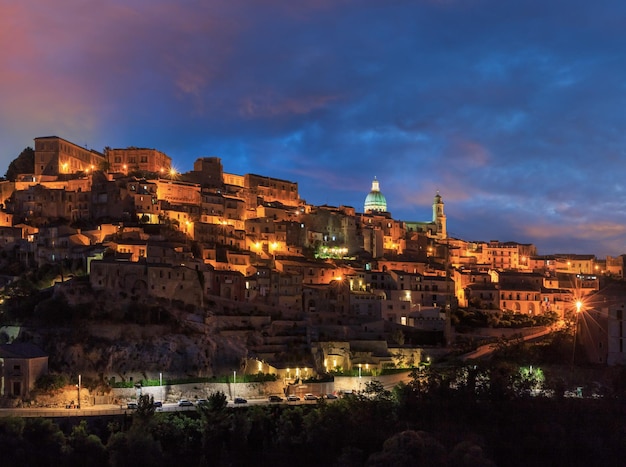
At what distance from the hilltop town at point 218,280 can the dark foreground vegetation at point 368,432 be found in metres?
5.73

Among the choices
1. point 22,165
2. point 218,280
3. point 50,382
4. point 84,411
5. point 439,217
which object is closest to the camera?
point 84,411

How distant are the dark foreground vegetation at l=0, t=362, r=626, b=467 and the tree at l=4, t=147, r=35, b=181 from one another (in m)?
35.4

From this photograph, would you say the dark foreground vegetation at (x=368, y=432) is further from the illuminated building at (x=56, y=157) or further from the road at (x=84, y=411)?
the illuminated building at (x=56, y=157)

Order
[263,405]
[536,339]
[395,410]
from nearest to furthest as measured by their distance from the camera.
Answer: [395,410] → [263,405] → [536,339]

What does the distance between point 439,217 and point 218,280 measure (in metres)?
44.3

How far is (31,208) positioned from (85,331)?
62.8 feet

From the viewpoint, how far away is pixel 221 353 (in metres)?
39.1

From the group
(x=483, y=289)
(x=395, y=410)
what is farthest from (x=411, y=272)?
(x=395, y=410)

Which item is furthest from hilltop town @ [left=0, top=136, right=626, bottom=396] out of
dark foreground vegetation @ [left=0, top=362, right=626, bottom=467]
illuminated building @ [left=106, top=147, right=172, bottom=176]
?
dark foreground vegetation @ [left=0, top=362, right=626, bottom=467]

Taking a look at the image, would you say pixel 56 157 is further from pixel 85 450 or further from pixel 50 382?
pixel 85 450

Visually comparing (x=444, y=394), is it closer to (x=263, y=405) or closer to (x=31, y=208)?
(x=263, y=405)

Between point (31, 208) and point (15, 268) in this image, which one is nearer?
point (15, 268)

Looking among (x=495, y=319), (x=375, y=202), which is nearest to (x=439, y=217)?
(x=375, y=202)

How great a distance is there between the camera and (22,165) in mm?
61781
